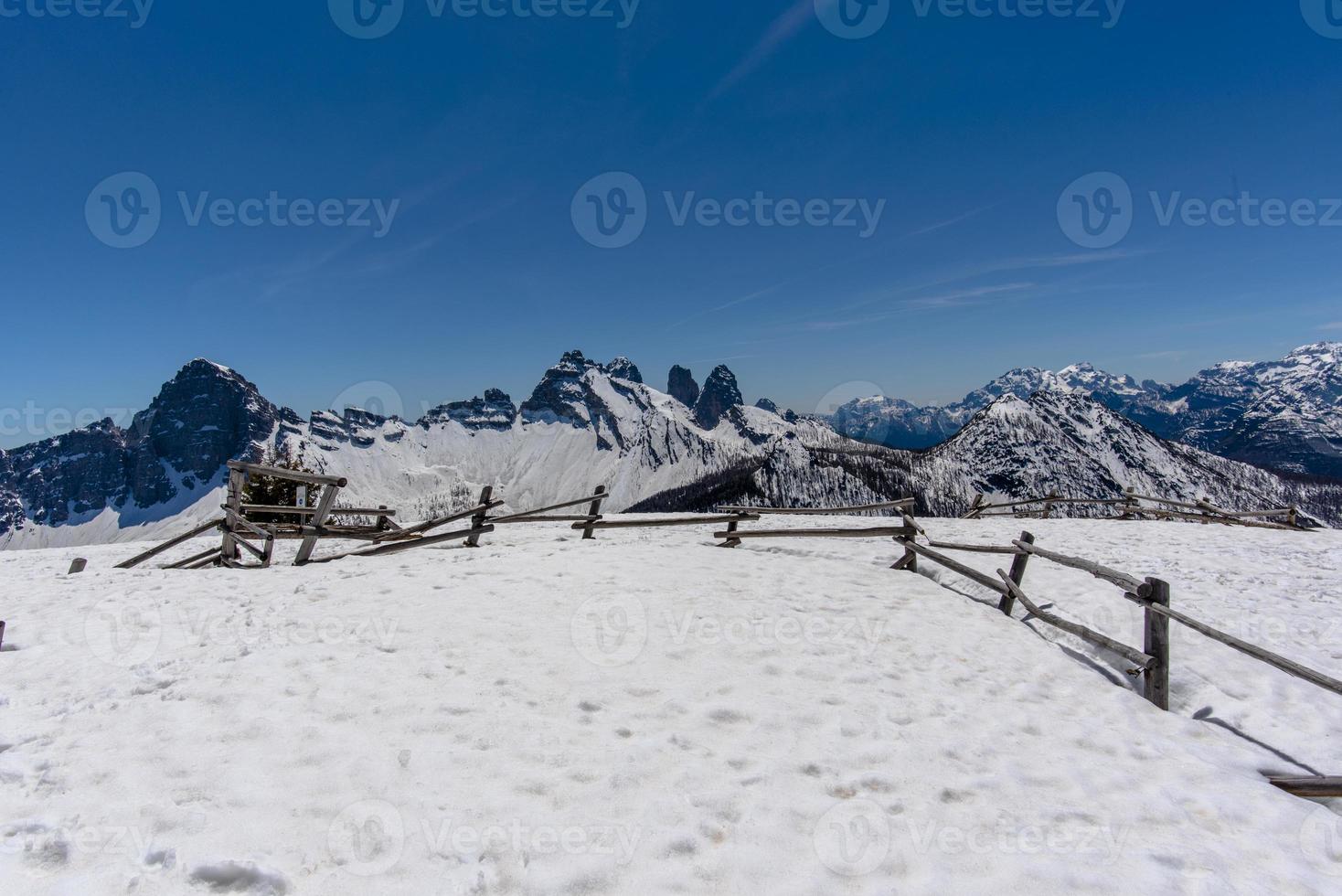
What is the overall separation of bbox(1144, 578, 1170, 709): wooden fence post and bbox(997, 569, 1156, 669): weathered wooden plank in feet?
0.37

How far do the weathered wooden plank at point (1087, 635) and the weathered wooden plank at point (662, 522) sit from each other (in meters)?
7.55

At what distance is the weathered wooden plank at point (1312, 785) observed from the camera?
584 centimetres

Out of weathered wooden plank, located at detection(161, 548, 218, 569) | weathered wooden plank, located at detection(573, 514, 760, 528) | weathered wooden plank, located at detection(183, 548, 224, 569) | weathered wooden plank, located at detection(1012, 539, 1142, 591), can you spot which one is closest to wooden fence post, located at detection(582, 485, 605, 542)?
weathered wooden plank, located at detection(573, 514, 760, 528)

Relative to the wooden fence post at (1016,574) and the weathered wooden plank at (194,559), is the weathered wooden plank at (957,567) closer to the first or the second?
the wooden fence post at (1016,574)

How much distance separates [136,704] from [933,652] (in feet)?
37.1

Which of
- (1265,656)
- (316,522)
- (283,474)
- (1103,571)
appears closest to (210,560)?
(316,522)

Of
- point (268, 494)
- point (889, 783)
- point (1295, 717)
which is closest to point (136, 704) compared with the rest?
point (889, 783)

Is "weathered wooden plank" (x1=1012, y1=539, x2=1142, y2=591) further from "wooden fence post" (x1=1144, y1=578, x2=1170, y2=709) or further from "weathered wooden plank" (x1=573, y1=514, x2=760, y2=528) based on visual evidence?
"weathered wooden plank" (x1=573, y1=514, x2=760, y2=528)

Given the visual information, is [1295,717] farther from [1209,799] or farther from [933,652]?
[933,652]

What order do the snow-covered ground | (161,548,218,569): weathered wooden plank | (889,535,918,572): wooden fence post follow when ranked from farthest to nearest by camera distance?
(161,548,218,569): weathered wooden plank → (889,535,918,572): wooden fence post → the snow-covered ground

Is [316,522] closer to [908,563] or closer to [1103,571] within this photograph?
[908,563]

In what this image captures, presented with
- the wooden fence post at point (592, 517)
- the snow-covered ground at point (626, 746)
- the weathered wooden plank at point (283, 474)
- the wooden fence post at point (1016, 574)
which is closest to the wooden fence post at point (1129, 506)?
the snow-covered ground at point (626, 746)

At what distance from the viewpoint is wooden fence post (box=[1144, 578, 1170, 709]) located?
26.6ft

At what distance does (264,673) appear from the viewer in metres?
7.18
